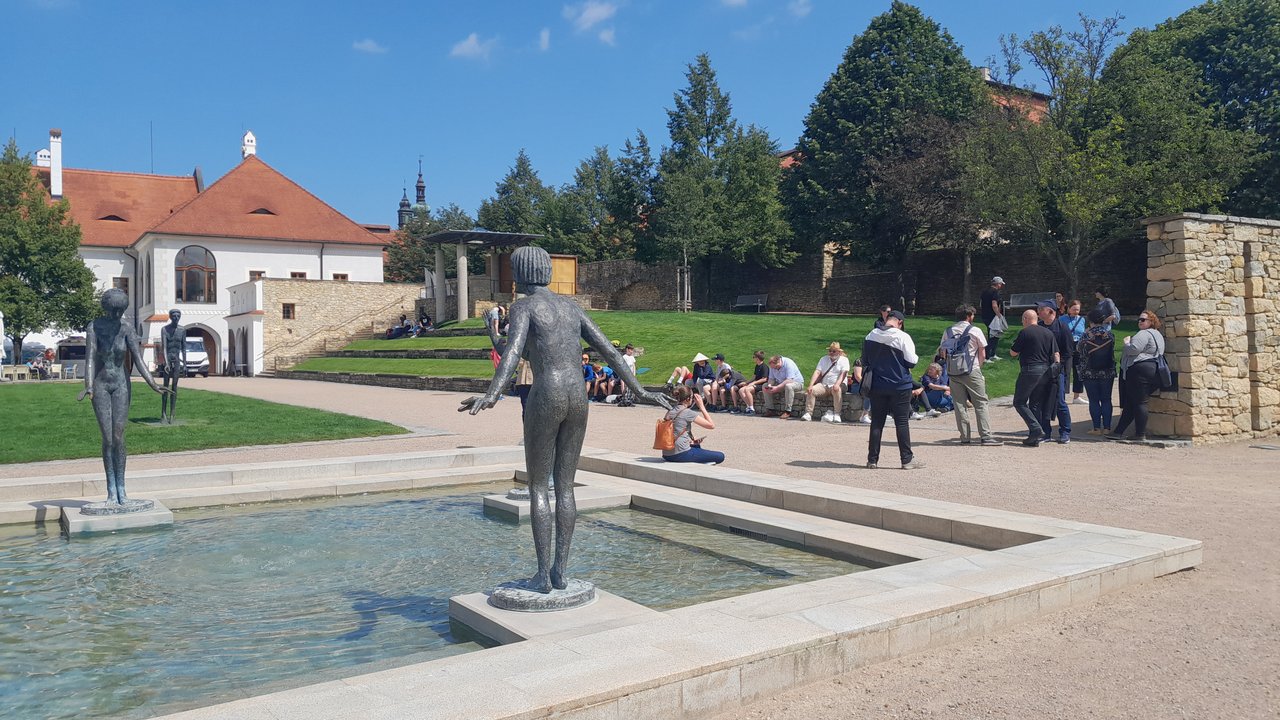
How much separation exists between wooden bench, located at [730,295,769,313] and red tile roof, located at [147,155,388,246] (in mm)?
21223

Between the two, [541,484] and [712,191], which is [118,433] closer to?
[541,484]

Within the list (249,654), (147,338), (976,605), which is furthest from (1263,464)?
(147,338)

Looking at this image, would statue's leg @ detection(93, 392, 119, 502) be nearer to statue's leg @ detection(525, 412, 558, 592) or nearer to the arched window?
statue's leg @ detection(525, 412, 558, 592)

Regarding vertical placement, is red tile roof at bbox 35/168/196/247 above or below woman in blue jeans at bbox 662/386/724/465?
above

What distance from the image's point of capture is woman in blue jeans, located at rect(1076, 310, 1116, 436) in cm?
1303

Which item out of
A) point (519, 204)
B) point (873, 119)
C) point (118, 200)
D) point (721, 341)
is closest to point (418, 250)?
point (519, 204)

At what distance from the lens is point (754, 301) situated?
49.9 m

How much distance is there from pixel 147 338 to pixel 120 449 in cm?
4877

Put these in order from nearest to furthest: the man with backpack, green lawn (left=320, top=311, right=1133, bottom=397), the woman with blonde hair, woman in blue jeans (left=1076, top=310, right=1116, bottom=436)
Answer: the man with backpack, the woman with blonde hair, woman in blue jeans (left=1076, top=310, right=1116, bottom=436), green lawn (left=320, top=311, right=1133, bottom=397)

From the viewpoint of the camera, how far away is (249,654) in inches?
187

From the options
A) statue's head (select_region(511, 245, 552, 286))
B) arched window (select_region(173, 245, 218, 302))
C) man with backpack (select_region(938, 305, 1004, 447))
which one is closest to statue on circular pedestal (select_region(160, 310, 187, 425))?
man with backpack (select_region(938, 305, 1004, 447))

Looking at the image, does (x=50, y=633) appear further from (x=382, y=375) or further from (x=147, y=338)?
(x=147, y=338)

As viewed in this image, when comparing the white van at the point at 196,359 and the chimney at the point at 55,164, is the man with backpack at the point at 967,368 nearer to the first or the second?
the white van at the point at 196,359

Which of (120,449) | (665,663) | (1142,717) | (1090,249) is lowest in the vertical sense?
(1142,717)
